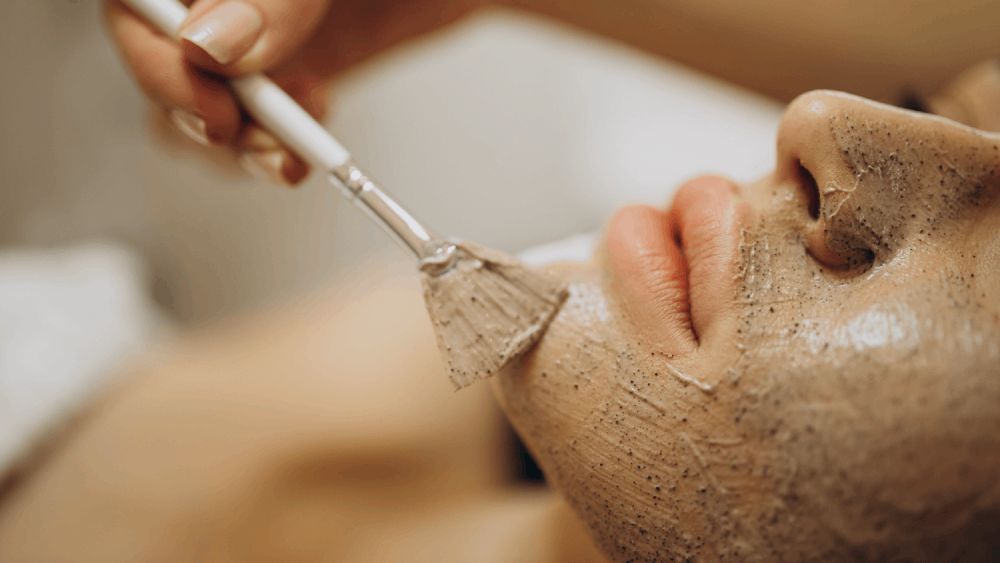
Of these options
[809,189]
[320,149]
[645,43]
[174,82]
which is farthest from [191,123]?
[645,43]

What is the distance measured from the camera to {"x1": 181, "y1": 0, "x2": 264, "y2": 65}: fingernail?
575mm

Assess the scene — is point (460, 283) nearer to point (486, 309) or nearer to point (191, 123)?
point (486, 309)

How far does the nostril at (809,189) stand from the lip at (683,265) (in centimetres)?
4

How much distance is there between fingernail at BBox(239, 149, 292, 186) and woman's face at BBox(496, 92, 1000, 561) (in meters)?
0.28

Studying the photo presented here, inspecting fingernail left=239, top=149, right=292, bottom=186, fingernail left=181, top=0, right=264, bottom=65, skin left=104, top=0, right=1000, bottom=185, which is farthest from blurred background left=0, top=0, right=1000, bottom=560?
fingernail left=181, top=0, right=264, bottom=65

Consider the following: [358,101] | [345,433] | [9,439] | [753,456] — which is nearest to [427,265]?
[753,456]

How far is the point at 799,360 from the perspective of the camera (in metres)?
0.43

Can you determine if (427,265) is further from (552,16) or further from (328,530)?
(552,16)

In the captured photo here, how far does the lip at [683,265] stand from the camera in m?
0.48

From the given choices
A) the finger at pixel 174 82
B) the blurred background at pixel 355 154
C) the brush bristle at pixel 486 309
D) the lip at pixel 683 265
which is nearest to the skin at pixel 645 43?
the finger at pixel 174 82

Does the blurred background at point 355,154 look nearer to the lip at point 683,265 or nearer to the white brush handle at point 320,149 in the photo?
the white brush handle at point 320,149

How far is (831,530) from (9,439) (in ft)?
3.00

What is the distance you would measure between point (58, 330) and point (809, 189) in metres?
0.97

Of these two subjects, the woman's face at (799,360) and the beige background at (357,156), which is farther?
the beige background at (357,156)
